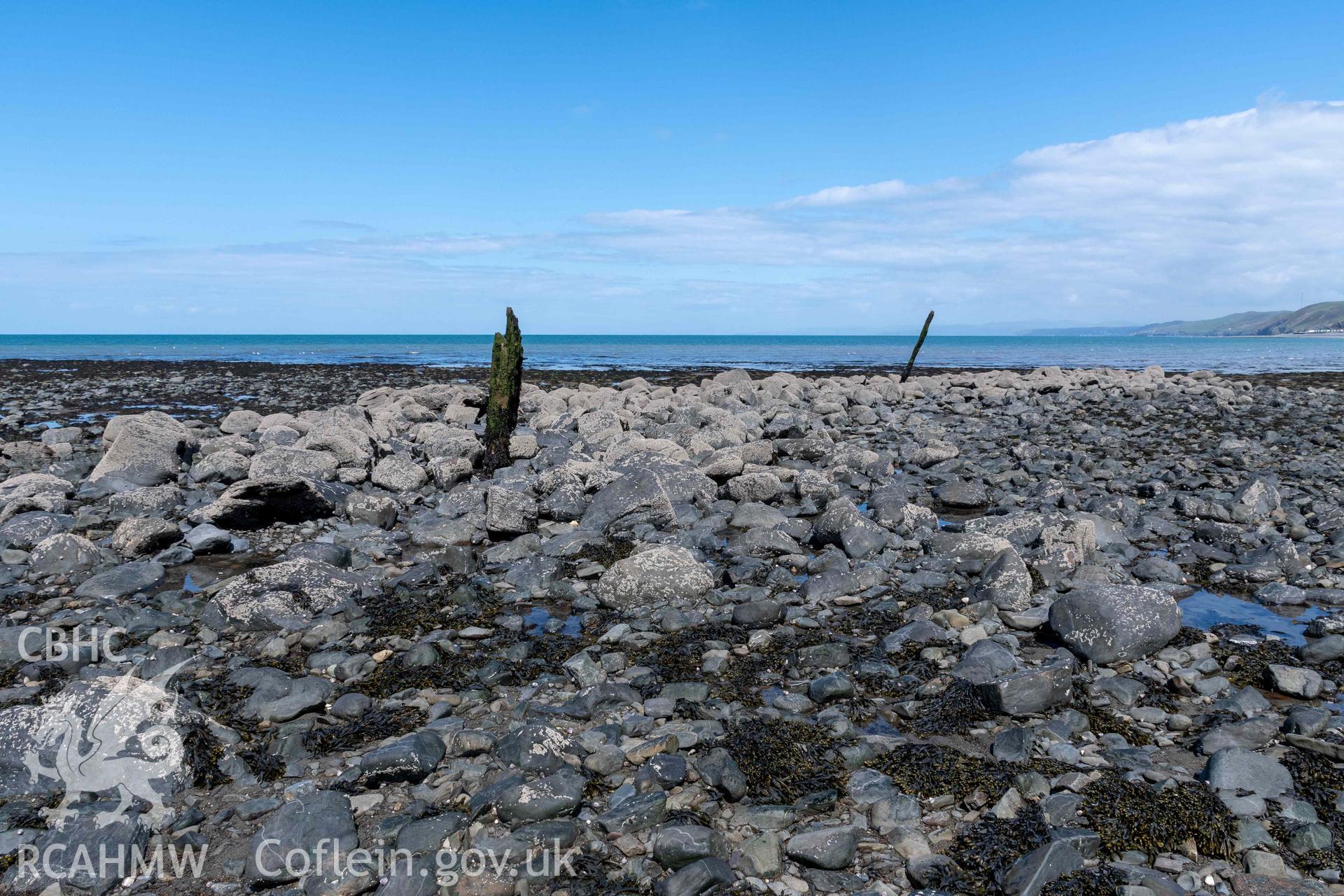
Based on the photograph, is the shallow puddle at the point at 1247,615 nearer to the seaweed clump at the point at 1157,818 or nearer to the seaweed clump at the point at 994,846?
the seaweed clump at the point at 1157,818

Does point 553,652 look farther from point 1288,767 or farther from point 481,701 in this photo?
point 1288,767

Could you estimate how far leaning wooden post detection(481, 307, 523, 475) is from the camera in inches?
532

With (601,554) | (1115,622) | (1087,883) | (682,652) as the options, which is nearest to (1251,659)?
(1115,622)

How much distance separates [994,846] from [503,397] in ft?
37.2

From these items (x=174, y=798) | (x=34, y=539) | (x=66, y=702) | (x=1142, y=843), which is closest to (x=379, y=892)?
(x=174, y=798)

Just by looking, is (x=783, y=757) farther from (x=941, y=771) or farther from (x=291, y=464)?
(x=291, y=464)

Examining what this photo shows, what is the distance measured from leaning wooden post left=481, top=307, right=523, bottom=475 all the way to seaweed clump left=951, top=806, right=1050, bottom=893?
34.3 ft

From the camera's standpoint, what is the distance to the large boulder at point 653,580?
7176mm

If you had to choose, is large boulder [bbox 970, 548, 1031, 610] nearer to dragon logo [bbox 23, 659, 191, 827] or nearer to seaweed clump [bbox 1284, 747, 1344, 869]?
seaweed clump [bbox 1284, 747, 1344, 869]

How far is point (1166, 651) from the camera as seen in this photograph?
19.3 ft

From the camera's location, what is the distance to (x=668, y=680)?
5.57 m

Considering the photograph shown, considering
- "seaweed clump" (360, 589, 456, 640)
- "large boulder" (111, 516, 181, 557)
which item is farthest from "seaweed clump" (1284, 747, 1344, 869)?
"large boulder" (111, 516, 181, 557)

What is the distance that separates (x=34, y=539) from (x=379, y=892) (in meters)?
8.03

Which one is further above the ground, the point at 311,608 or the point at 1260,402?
the point at 1260,402
